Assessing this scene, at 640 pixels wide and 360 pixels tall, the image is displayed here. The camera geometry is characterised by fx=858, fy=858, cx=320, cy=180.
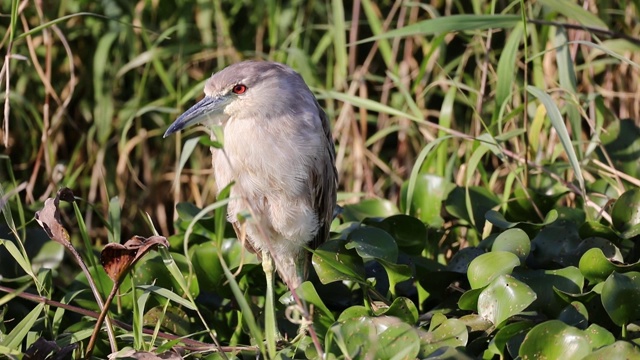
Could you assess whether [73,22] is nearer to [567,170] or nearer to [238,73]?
[238,73]

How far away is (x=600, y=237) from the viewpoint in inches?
114

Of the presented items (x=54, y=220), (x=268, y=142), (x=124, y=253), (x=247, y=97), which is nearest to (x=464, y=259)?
(x=268, y=142)

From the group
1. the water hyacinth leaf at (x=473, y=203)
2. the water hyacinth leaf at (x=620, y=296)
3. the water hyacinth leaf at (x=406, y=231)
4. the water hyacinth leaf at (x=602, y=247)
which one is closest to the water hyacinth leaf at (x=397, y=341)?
the water hyacinth leaf at (x=620, y=296)

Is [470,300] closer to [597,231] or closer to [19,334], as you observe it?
[597,231]

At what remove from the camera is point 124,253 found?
229 centimetres

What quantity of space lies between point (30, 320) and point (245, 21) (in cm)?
243

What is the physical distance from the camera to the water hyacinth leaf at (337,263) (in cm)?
260

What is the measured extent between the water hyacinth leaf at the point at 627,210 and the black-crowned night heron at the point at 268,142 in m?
1.00

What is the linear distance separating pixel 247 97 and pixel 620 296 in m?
1.33

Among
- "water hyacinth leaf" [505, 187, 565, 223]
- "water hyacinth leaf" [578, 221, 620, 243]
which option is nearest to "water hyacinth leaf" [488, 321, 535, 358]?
"water hyacinth leaf" [578, 221, 620, 243]

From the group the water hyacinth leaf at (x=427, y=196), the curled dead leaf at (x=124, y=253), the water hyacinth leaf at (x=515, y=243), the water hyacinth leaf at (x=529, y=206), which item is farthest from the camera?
the water hyacinth leaf at (x=427, y=196)

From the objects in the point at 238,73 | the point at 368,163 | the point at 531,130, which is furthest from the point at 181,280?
the point at 368,163

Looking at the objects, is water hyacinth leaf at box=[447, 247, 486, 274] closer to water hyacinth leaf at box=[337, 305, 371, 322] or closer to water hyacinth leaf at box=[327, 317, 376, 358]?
water hyacinth leaf at box=[337, 305, 371, 322]

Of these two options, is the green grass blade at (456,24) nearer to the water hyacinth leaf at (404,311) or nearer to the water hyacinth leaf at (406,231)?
the water hyacinth leaf at (406,231)
